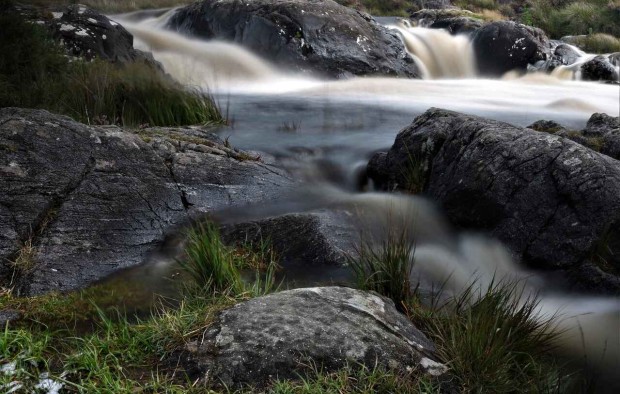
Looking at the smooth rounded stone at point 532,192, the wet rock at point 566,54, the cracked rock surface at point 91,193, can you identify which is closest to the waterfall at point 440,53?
the wet rock at point 566,54

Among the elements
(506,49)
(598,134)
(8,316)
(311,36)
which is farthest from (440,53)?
(8,316)

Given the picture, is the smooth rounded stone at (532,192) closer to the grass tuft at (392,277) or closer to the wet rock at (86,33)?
the grass tuft at (392,277)

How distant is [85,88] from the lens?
25.0 ft

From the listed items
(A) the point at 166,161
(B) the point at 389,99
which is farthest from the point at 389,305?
(B) the point at 389,99

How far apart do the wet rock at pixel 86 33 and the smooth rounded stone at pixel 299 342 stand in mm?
7923

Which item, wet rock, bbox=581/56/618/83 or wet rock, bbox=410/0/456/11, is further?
wet rock, bbox=410/0/456/11

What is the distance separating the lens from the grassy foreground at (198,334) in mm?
3057

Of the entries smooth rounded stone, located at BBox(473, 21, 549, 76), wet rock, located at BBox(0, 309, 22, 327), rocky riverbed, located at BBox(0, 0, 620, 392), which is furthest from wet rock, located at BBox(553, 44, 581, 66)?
wet rock, located at BBox(0, 309, 22, 327)

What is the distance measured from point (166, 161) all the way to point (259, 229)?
4.43 ft

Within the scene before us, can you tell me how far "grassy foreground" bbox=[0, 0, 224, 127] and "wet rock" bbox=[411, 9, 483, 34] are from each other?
13852 millimetres

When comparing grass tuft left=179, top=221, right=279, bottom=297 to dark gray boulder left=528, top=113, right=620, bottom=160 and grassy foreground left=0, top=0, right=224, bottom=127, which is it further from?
dark gray boulder left=528, top=113, right=620, bottom=160

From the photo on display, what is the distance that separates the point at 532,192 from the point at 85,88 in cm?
559

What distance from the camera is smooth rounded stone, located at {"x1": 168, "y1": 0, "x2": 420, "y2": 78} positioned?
14.7 m

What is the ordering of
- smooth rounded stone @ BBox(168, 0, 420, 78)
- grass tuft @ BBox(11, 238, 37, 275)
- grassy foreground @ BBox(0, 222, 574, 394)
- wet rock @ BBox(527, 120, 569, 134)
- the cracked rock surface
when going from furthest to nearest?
smooth rounded stone @ BBox(168, 0, 420, 78) → wet rock @ BBox(527, 120, 569, 134) → the cracked rock surface → grass tuft @ BBox(11, 238, 37, 275) → grassy foreground @ BBox(0, 222, 574, 394)
